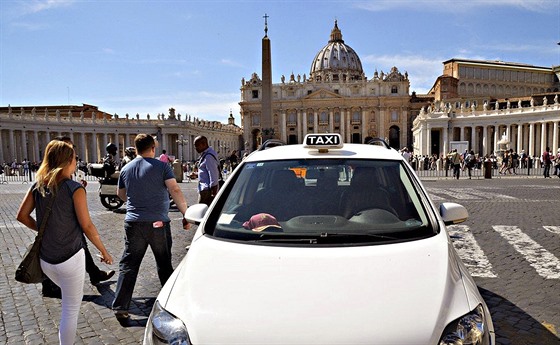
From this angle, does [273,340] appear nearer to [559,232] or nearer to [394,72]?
[559,232]

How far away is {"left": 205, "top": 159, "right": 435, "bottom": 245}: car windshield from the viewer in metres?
2.62

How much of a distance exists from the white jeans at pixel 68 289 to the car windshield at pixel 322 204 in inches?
45.6

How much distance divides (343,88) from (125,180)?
9539 cm

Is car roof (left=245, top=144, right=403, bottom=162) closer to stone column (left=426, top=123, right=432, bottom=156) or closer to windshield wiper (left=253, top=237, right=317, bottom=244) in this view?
windshield wiper (left=253, top=237, right=317, bottom=244)

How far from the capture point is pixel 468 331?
1951 millimetres

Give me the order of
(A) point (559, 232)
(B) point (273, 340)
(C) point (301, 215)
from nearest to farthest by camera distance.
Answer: (B) point (273, 340), (C) point (301, 215), (A) point (559, 232)

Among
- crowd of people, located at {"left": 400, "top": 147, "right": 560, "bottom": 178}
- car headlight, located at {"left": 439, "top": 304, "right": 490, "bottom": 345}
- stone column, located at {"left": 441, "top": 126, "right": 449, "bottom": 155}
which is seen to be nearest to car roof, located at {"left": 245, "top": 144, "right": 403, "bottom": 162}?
car headlight, located at {"left": 439, "top": 304, "right": 490, "bottom": 345}

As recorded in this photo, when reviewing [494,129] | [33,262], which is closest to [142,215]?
[33,262]

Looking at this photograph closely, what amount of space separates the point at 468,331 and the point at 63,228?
108 inches

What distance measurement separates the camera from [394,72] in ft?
314

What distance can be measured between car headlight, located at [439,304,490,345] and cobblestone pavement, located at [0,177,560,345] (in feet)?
6.33

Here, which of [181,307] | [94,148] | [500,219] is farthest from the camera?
[94,148]

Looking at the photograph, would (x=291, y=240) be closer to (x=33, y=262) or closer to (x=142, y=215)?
(x=33, y=262)

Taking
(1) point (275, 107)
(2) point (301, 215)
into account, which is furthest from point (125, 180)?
(1) point (275, 107)
